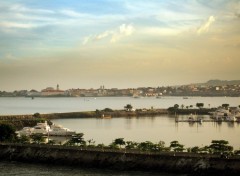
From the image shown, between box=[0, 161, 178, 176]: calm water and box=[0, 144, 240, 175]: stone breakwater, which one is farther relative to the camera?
box=[0, 161, 178, 176]: calm water

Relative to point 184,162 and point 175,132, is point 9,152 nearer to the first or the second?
point 184,162

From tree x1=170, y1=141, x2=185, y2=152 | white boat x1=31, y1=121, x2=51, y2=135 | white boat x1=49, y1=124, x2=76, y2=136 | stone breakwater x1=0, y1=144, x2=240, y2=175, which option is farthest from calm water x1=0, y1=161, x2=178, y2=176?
white boat x1=49, y1=124, x2=76, y2=136

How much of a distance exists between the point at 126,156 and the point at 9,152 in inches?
455

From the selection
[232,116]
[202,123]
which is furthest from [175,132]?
[232,116]

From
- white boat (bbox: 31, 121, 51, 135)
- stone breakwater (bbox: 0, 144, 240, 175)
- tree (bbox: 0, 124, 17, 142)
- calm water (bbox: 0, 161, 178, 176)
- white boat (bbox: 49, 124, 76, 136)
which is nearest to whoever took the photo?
stone breakwater (bbox: 0, 144, 240, 175)

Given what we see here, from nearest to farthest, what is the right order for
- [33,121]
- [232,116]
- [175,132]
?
1. [175,132]
2. [33,121]
3. [232,116]

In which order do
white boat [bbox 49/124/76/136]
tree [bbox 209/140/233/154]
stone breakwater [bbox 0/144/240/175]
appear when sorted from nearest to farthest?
stone breakwater [bbox 0/144/240/175] < tree [bbox 209/140/233/154] < white boat [bbox 49/124/76/136]

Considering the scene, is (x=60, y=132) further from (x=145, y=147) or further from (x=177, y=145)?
(x=177, y=145)

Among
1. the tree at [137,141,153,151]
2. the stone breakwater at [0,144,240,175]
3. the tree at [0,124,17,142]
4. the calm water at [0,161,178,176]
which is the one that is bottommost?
the calm water at [0,161,178,176]

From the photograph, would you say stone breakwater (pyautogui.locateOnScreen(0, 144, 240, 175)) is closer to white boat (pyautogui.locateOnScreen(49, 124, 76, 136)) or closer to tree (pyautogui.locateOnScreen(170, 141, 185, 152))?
tree (pyautogui.locateOnScreen(170, 141, 185, 152))

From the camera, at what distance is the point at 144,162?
119 feet

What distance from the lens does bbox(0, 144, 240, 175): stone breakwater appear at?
33.9 meters

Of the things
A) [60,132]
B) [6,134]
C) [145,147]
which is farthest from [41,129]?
[145,147]

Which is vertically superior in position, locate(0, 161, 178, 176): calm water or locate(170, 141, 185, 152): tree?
locate(170, 141, 185, 152): tree
